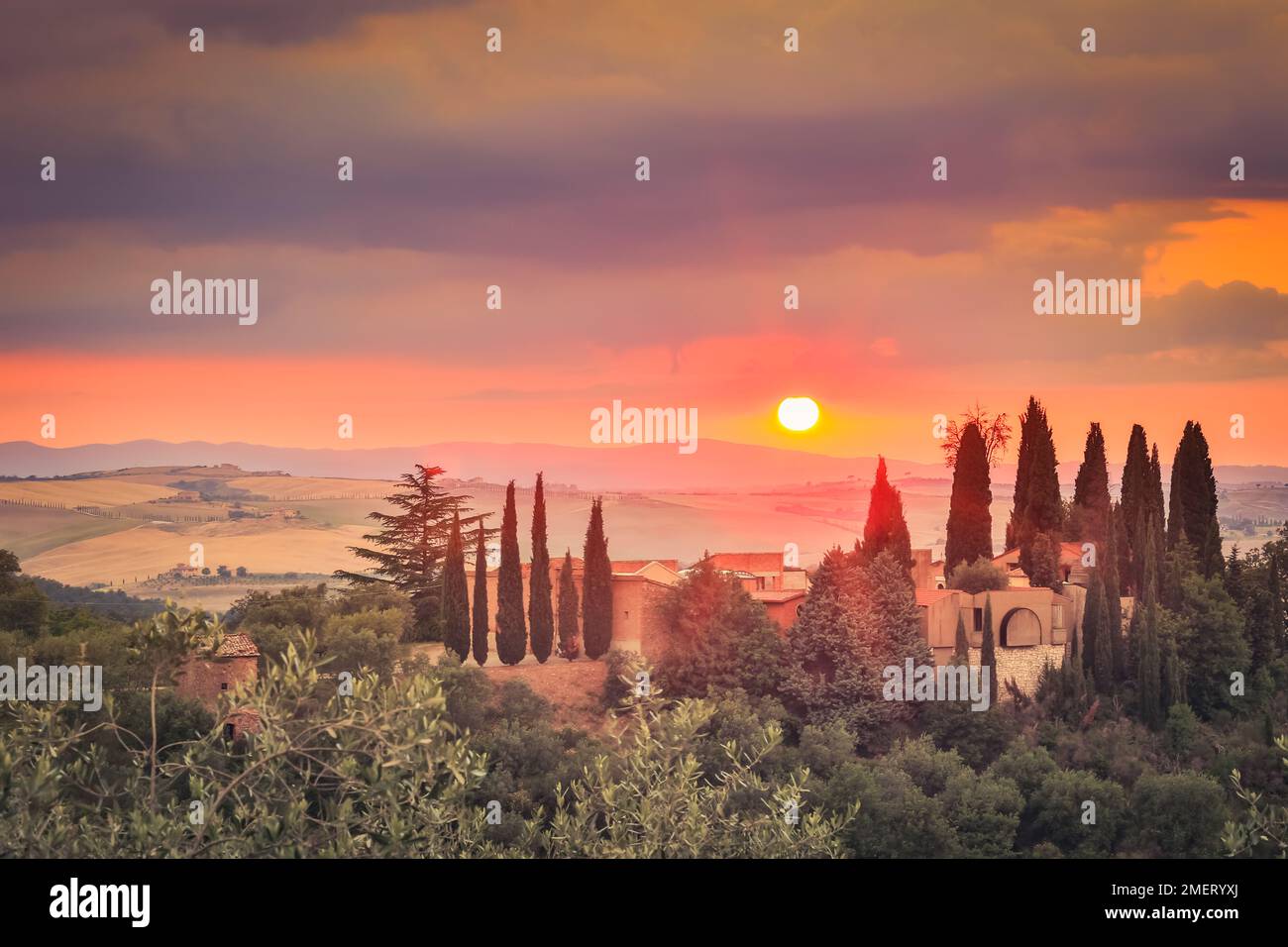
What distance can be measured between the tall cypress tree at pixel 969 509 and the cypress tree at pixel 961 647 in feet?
7.48

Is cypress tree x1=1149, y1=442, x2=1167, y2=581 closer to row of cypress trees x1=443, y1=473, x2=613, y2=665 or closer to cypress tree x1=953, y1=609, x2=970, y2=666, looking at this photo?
cypress tree x1=953, y1=609, x2=970, y2=666

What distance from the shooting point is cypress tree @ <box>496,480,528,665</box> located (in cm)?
2834

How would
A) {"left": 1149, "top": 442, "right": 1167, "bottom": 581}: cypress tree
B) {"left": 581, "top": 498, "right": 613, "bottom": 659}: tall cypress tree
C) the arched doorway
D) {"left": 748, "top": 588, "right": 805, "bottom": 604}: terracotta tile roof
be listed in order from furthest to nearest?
{"left": 748, "top": 588, "right": 805, "bottom": 604}: terracotta tile roof, {"left": 1149, "top": 442, "right": 1167, "bottom": 581}: cypress tree, {"left": 581, "top": 498, "right": 613, "bottom": 659}: tall cypress tree, the arched doorway

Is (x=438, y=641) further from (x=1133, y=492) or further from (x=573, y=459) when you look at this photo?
(x=1133, y=492)

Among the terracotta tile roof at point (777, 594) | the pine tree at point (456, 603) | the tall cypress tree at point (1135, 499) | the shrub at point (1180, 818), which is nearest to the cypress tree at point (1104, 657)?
the tall cypress tree at point (1135, 499)

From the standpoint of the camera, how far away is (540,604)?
2862 centimetres

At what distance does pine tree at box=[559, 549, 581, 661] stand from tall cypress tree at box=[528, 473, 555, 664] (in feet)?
0.69

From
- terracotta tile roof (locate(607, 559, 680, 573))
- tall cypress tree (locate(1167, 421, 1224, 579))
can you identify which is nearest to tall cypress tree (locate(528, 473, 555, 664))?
terracotta tile roof (locate(607, 559, 680, 573))

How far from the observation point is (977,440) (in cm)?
3020

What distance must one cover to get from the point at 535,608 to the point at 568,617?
713mm

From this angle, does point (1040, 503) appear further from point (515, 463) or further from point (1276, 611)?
point (515, 463)
